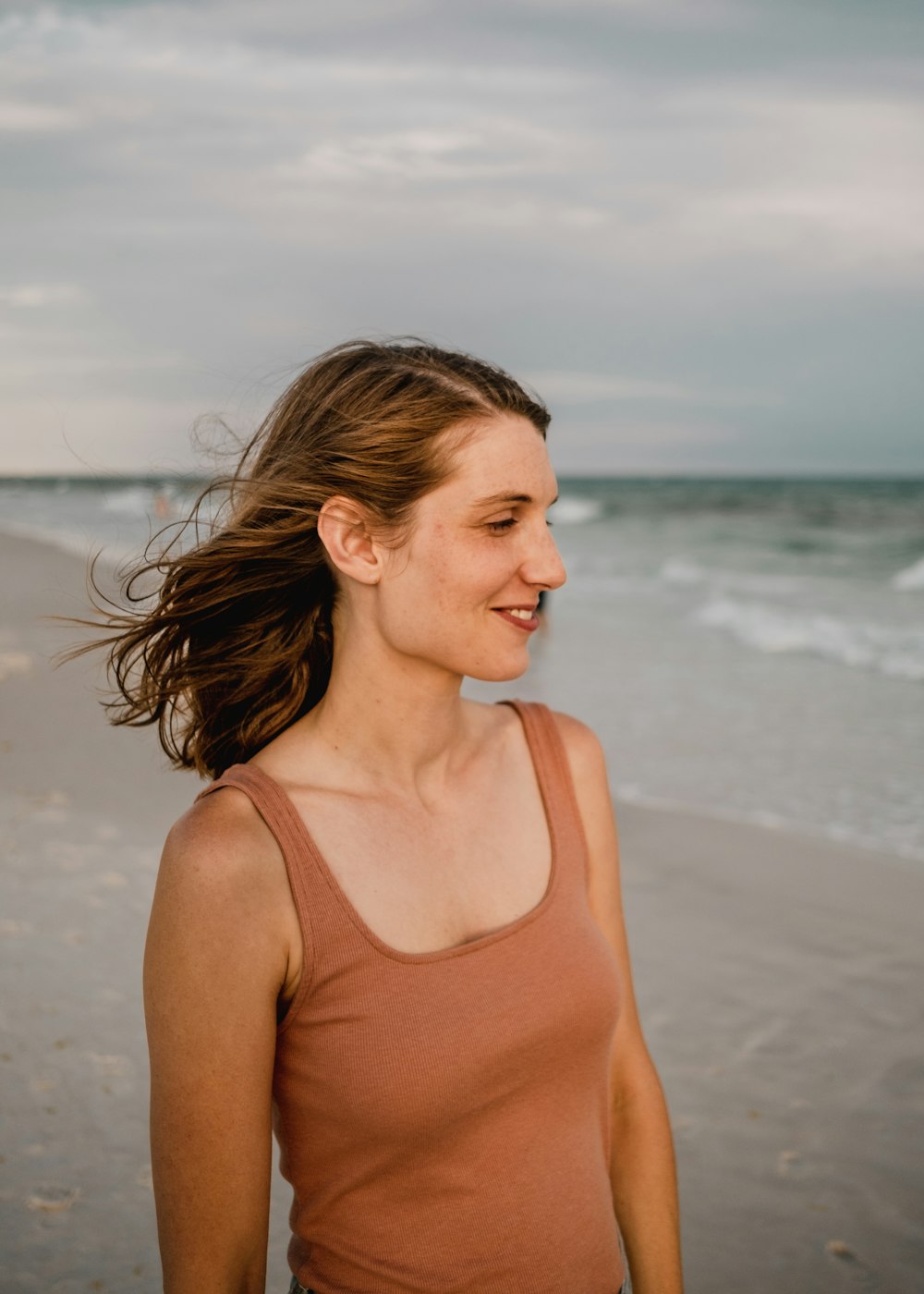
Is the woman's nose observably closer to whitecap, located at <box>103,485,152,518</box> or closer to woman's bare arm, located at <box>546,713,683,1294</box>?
woman's bare arm, located at <box>546,713,683,1294</box>

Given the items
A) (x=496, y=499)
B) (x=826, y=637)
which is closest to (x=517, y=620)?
(x=496, y=499)

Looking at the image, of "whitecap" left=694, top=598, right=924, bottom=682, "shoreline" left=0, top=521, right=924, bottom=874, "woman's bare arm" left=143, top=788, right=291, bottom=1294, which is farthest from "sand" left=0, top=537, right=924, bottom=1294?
"whitecap" left=694, top=598, right=924, bottom=682

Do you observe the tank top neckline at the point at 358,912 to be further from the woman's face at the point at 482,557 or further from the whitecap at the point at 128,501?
the whitecap at the point at 128,501

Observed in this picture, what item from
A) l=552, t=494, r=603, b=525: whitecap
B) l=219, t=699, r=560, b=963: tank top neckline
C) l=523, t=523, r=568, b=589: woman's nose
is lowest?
l=552, t=494, r=603, b=525: whitecap

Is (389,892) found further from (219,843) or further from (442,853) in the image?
(219,843)

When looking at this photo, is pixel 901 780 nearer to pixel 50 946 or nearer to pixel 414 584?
pixel 50 946

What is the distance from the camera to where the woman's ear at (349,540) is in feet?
6.56

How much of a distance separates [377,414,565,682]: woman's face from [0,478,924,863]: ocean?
1.75 ft

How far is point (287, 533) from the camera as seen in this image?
2.08m

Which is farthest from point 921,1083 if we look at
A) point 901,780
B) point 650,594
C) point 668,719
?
point 650,594

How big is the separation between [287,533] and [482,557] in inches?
15.7

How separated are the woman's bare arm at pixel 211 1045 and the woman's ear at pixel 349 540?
531 mm

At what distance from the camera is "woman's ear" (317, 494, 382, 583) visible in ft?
6.56

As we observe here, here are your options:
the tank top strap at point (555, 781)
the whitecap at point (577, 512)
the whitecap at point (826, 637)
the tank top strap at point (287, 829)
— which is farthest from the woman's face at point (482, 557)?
the whitecap at point (577, 512)
